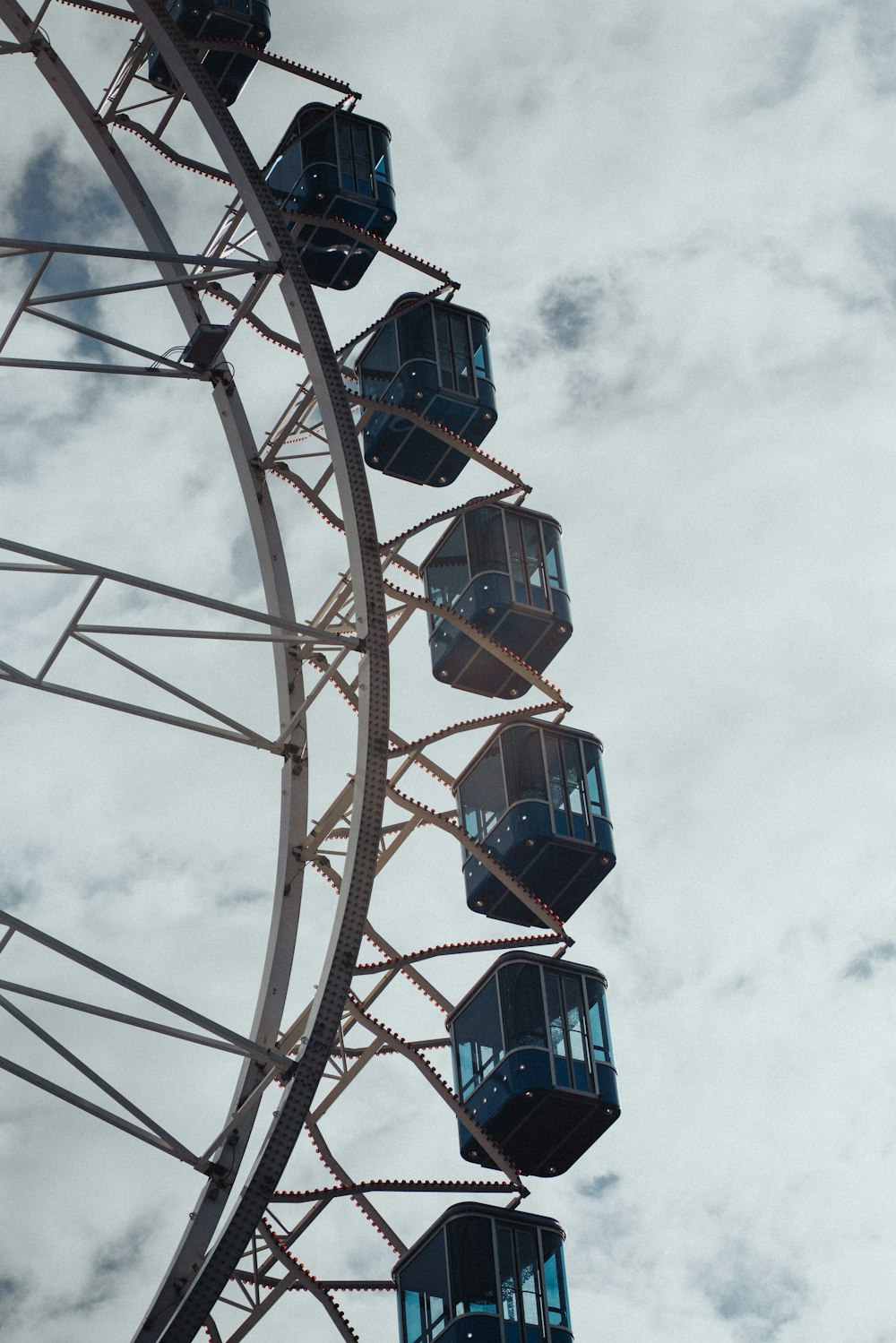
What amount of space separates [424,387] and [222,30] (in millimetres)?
5745

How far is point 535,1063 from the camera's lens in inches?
1036

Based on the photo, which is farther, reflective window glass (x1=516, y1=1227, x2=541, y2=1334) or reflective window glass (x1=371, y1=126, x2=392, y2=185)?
reflective window glass (x1=371, y1=126, x2=392, y2=185)

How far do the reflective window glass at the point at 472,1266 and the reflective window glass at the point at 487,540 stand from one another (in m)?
9.67

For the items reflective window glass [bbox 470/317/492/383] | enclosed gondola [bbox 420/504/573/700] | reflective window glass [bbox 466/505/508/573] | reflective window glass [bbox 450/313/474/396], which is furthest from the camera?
reflective window glass [bbox 466/505/508/573]

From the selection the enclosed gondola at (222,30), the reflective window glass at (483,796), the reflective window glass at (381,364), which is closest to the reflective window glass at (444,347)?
the reflective window glass at (381,364)

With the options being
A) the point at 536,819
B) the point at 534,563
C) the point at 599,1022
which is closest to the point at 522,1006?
the point at 599,1022

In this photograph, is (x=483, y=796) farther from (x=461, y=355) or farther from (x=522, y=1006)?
(x=461, y=355)

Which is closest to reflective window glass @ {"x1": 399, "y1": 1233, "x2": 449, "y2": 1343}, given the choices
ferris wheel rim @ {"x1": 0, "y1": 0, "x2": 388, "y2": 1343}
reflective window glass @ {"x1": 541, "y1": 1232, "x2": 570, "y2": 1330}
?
reflective window glass @ {"x1": 541, "y1": 1232, "x2": 570, "y2": 1330}

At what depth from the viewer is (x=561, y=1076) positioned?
26.3 meters

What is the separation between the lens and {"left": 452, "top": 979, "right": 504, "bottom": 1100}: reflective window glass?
2694cm

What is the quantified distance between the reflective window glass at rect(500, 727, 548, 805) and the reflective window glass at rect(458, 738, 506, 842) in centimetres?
14

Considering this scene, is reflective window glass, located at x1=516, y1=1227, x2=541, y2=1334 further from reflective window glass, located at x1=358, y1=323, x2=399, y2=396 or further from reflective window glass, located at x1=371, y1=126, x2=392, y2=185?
reflective window glass, located at x1=371, y1=126, x2=392, y2=185

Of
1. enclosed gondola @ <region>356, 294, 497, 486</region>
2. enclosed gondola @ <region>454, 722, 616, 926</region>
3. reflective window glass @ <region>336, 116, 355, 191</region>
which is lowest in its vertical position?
enclosed gondola @ <region>454, 722, 616, 926</region>

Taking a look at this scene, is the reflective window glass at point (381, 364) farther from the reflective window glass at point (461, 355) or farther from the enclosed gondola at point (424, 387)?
the reflective window glass at point (461, 355)
